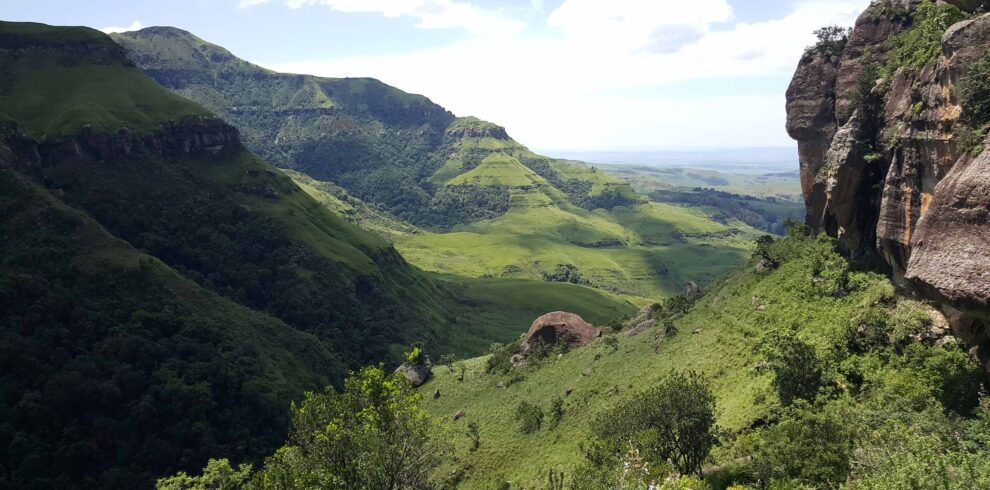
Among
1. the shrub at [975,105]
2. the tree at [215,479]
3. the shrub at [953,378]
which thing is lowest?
the tree at [215,479]

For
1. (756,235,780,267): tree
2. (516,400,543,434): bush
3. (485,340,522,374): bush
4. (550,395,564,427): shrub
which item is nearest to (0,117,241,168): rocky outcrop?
(485,340,522,374): bush

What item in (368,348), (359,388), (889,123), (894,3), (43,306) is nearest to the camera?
(359,388)

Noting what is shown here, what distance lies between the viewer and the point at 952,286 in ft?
103

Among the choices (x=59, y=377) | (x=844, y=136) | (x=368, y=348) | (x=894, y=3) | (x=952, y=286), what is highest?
(x=894, y=3)

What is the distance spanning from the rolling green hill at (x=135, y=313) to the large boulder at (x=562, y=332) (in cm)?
6591

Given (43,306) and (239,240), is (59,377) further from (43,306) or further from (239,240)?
(239,240)

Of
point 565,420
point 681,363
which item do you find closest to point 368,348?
point 565,420

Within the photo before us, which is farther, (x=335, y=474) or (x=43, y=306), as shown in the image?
(x=43, y=306)

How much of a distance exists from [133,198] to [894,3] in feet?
660

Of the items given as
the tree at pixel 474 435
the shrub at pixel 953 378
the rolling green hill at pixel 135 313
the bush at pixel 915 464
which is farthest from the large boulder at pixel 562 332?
the bush at pixel 915 464

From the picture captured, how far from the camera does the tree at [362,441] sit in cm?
3278

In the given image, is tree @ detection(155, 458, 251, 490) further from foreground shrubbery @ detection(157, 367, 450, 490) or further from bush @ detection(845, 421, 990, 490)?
bush @ detection(845, 421, 990, 490)

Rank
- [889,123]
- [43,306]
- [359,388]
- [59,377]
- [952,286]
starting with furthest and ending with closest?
[43,306] < [59,377] < [889,123] < [359,388] < [952,286]

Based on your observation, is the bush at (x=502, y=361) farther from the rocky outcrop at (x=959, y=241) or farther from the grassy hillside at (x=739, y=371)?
the rocky outcrop at (x=959, y=241)
